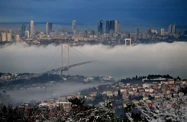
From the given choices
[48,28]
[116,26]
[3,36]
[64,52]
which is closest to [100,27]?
[116,26]

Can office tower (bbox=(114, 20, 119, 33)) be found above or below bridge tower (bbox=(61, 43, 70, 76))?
above

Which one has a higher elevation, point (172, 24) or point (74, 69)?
point (172, 24)

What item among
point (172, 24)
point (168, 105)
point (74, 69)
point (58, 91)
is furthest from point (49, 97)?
point (168, 105)

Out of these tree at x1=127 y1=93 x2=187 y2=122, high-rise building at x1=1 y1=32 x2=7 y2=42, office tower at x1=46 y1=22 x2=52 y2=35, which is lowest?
tree at x1=127 y1=93 x2=187 y2=122

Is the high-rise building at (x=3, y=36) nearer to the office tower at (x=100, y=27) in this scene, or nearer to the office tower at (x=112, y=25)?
the office tower at (x=100, y=27)

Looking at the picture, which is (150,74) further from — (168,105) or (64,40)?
(168,105)

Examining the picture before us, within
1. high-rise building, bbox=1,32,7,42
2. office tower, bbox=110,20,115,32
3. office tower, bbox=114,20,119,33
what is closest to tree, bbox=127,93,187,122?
office tower, bbox=114,20,119,33

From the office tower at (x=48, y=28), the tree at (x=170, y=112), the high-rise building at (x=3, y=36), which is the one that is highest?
the office tower at (x=48, y=28)

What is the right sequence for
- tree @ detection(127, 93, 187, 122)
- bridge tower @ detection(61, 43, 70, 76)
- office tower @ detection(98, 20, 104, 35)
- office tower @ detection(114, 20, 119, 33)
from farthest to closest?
bridge tower @ detection(61, 43, 70, 76) → office tower @ detection(98, 20, 104, 35) → office tower @ detection(114, 20, 119, 33) → tree @ detection(127, 93, 187, 122)

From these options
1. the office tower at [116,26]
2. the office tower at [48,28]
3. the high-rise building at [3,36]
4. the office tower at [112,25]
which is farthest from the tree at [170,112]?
the high-rise building at [3,36]

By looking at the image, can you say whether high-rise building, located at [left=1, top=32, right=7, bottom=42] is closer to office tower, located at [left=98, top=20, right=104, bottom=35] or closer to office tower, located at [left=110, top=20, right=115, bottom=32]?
office tower, located at [left=98, top=20, right=104, bottom=35]

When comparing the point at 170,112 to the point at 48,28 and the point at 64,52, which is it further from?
the point at 64,52
